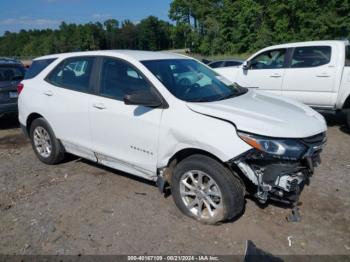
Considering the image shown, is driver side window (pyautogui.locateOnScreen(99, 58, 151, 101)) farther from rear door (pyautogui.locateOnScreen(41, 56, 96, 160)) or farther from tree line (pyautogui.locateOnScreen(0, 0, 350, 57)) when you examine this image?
tree line (pyautogui.locateOnScreen(0, 0, 350, 57))

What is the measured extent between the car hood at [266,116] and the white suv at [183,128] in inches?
0.4

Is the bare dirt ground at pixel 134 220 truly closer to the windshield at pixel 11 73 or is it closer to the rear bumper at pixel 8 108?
the rear bumper at pixel 8 108

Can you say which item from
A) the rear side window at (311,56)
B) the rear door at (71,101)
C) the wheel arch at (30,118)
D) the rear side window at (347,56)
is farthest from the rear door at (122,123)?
the rear side window at (347,56)

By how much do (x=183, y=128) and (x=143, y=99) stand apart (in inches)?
21.5

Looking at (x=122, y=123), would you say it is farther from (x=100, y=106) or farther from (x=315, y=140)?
(x=315, y=140)

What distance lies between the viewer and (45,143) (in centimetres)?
505

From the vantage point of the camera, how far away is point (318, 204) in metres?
3.76

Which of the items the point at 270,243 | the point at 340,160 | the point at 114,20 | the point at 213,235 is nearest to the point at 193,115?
the point at 213,235

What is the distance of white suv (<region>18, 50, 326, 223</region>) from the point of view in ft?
9.86

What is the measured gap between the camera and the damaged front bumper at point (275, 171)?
2957mm

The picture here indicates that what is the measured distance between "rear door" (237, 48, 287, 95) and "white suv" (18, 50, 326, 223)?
359cm

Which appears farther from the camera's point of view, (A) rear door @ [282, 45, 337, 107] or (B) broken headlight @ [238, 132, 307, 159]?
(A) rear door @ [282, 45, 337, 107]

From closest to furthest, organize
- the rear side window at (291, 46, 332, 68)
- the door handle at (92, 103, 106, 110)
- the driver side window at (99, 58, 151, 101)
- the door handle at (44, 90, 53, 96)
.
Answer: the driver side window at (99, 58, 151, 101) → the door handle at (92, 103, 106, 110) → the door handle at (44, 90, 53, 96) → the rear side window at (291, 46, 332, 68)

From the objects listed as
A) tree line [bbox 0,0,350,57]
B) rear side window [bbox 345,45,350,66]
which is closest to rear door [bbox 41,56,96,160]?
rear side window [bbox 345,45,350,66]
